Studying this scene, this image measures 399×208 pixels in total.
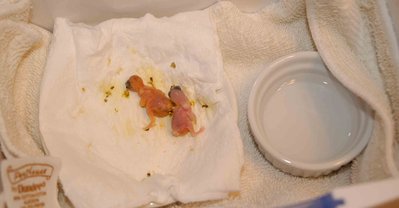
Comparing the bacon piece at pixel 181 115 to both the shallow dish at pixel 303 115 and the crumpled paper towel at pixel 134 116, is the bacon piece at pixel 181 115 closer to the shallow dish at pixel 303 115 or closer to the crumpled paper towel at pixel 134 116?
the crumpled paper towel at pixel 134 116

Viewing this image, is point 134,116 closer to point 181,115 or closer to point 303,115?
point 181,115

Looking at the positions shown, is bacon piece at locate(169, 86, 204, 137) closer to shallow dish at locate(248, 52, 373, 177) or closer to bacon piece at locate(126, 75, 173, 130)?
bacon piece at locate(126, 75, 173, 130)

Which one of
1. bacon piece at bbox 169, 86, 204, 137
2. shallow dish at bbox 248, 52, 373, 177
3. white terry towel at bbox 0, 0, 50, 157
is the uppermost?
white terry towel at bbox 0, 0, 50, 157

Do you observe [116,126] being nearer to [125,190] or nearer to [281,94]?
[125,190]

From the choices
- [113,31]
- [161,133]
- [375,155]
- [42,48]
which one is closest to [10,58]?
[42,48]

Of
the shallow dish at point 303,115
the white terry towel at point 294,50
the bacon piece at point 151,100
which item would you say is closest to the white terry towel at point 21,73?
the white terry towel at point 294,50

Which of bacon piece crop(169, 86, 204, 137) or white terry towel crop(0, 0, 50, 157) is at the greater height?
white terry towel crop(0, 0, 50, 157)

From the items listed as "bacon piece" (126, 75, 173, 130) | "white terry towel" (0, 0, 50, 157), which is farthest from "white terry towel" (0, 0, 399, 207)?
"bacon piece" (126, 75, 173, 130)
